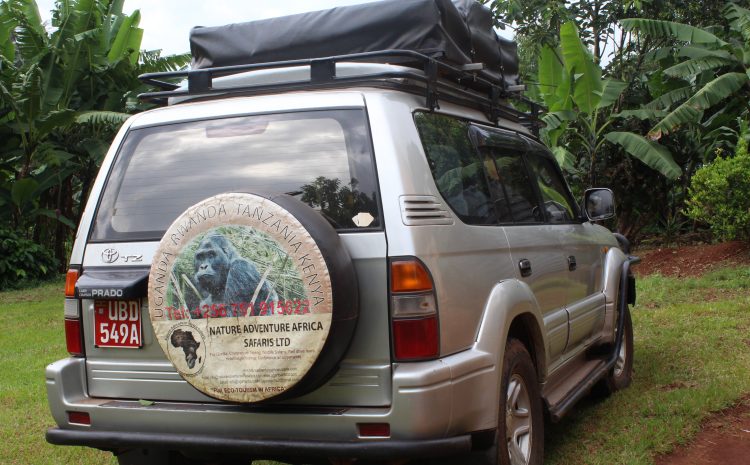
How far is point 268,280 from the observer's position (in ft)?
10.0

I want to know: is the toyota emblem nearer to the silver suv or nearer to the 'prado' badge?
the silver suv

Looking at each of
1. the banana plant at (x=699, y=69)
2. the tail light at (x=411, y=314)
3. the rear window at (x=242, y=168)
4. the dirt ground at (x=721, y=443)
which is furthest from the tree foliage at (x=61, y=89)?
the tail light at (x=411, y=314)

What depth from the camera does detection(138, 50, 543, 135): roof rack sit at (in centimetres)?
352

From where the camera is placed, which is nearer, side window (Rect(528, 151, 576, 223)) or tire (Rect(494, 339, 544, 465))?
tire (Rect(494, 339, 544, 465))

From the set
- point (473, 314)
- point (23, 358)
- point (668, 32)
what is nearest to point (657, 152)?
point (668, 32)

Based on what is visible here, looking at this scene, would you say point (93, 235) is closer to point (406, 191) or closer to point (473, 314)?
point (406, 191)

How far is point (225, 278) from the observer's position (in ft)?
10.2

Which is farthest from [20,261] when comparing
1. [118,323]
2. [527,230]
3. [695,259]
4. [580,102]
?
[527,230]

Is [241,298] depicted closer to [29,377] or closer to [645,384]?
[645,384]

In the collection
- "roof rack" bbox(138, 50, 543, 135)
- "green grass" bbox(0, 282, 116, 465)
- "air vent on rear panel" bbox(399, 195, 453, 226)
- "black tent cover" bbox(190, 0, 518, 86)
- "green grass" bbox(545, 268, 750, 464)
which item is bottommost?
"green grass" bbox(545, 268, 750, 464)

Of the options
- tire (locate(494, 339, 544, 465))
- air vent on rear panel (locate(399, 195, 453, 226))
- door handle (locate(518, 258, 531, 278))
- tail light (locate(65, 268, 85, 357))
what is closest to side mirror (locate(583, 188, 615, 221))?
door handle (locate(518, 258, 531, 278))

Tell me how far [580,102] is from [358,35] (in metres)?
9.63

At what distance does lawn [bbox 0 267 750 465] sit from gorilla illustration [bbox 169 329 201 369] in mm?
1999

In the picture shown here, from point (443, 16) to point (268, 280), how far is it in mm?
1882
